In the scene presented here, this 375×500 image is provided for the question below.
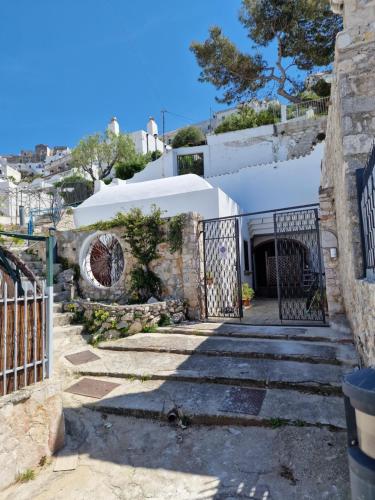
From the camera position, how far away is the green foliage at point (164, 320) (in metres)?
6.71

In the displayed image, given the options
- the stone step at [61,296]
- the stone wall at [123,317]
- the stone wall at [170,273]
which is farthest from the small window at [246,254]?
the stone step at [61,296]

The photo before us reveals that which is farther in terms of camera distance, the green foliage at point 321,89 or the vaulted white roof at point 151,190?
the green foliage at point 321,89

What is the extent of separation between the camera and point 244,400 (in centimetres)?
337

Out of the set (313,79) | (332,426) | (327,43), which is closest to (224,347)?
(332,426)

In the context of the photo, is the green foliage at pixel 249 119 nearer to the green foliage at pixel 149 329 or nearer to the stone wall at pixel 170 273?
the stone wall at pixel 170 273

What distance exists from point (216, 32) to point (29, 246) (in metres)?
15.7

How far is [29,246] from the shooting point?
361 inches

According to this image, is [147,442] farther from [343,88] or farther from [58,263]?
[58,263]

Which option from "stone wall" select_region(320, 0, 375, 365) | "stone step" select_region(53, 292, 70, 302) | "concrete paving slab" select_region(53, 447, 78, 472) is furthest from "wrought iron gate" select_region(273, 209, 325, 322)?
"stone step" select_region(53, 292, 70, 302)

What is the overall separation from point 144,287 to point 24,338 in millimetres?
4807

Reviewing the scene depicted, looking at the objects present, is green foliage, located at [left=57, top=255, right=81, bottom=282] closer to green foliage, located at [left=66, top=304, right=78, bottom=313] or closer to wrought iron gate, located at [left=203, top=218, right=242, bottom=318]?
green foliage, located at [left=66, top=304, right=78, bottom=313]

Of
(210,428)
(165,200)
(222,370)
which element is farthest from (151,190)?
(210,428)

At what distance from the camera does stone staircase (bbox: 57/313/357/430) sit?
3143mm

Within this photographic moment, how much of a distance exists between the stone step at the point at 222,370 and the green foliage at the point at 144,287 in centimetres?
241
